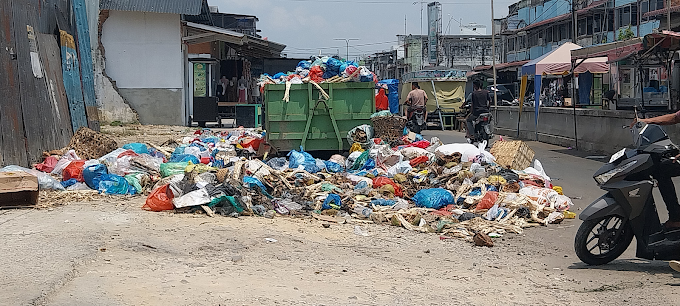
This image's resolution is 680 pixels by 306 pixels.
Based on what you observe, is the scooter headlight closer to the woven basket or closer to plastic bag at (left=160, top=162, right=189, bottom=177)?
plastic bag at (left=160, top=162, right=189, bottom=177)

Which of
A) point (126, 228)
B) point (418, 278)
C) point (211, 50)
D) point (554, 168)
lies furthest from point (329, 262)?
point (211, 50)

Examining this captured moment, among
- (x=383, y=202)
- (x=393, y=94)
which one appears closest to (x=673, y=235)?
(x=383, y=202)

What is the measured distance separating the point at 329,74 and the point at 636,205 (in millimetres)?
9111

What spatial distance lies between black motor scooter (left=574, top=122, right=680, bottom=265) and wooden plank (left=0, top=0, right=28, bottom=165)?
814 cm

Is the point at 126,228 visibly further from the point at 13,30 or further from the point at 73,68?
the point at 73,68

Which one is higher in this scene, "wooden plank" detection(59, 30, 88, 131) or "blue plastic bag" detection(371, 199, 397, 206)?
"wooden plank" detection(59, 30, 88, 131)

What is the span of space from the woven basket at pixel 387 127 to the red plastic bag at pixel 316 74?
53.9 inches

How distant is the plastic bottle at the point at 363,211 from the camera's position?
9188mm

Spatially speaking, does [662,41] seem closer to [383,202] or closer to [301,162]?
[301,162]

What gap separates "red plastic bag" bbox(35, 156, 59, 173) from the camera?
→ 1120cm

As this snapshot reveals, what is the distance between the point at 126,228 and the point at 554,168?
10190mm

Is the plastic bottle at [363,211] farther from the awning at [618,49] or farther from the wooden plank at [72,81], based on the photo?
the awning at [618,49]

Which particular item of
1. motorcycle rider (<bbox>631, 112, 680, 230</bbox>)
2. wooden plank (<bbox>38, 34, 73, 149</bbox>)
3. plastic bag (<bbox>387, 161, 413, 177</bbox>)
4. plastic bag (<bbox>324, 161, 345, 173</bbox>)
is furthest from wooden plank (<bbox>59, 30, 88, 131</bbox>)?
motorcycle rider (<bbox>631, 112, 680, 230</bbox>)

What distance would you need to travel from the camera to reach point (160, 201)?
8.43m
